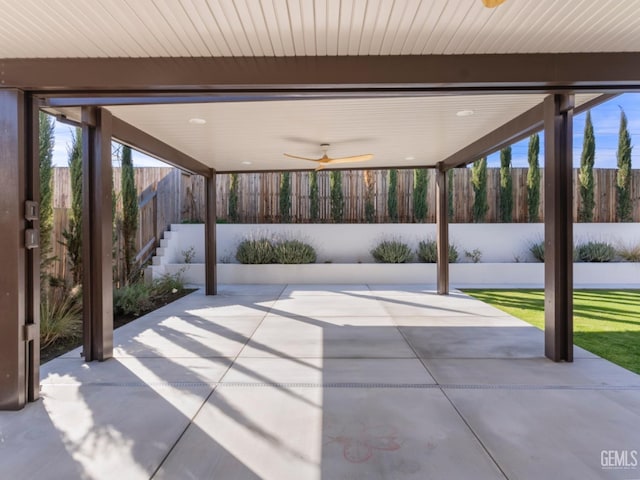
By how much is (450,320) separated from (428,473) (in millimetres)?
3573

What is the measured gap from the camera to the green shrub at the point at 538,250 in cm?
945

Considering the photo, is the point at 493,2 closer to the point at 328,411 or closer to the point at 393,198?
the point at 328,411

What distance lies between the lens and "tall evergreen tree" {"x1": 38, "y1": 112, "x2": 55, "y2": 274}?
16.5 feet

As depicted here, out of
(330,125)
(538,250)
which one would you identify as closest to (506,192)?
(538,250)

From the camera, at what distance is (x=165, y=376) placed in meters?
3.30

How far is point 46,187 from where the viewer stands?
5.11m

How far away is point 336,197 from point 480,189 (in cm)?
422

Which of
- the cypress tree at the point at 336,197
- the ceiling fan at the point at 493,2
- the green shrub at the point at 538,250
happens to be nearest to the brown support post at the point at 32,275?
the ceiling fan at the point at 493,2

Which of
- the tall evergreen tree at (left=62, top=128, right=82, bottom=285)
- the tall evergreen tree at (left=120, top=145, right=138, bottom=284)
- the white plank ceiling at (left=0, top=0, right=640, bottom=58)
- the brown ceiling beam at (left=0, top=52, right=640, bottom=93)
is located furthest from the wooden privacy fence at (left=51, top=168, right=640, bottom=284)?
the white plank ceiling at (left=0, top=0, right=640, bottom=58)

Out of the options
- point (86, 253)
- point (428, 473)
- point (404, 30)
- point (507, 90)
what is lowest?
Answer: point (428, 473)

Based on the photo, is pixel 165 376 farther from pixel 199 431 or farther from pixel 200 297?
pixel 200 297

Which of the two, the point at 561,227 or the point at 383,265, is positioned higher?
the point at 561,227

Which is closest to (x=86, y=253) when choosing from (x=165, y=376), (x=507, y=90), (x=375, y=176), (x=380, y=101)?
(x=165, y=376)

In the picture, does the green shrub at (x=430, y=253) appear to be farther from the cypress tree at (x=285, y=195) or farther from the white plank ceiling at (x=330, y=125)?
the cypress tree at (x=285, y=195)
